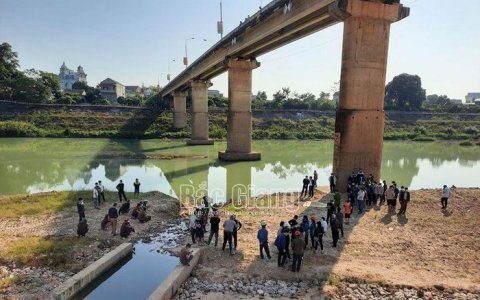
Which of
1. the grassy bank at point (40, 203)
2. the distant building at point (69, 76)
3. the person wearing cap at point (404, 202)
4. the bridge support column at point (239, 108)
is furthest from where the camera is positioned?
the distant building at point (69, 76)

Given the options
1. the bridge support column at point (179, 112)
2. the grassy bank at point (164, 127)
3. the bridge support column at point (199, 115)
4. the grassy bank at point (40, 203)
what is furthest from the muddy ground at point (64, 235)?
the bridge support column at point (179, 112)

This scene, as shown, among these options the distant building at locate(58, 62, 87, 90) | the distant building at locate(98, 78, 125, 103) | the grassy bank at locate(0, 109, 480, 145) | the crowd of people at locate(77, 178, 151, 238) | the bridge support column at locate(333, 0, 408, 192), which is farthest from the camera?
the distant building at locate(58, 62, 87, 90)

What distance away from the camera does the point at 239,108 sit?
3203cm

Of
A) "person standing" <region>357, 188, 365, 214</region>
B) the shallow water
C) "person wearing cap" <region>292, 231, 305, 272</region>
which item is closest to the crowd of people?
the shallow water

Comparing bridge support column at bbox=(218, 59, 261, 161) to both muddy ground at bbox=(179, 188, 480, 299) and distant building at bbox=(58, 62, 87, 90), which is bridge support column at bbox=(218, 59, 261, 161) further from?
distant building at bbox=(58, 62, 87, 90)

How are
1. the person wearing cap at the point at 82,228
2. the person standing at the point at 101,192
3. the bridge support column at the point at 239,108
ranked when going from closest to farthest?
1. the person wearing cap at the point at 82,228
2. the person standing at the point at 101,192
3. the bridge support column at the point at 239,108

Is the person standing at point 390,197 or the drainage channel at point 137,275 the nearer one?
the drainage channel at point 137,275

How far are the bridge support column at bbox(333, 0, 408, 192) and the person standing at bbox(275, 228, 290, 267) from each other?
9.24 metres

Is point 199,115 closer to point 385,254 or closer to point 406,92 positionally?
point 385,254

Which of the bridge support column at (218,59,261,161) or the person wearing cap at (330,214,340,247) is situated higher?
the bridge support column at (218,59,261,161)

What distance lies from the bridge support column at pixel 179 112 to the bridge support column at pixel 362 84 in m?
44.7

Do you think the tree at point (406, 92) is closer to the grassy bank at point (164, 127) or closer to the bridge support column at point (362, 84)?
the grassy bank at point (164, 127)

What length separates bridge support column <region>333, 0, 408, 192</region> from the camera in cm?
1639

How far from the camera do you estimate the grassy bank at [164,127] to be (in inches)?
2089
